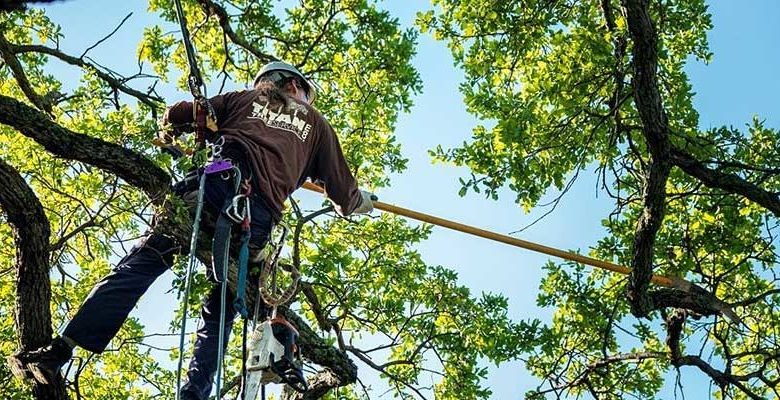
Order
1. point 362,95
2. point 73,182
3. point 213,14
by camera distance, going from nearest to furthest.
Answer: point 73,182 < point 213,14 < point 362,95

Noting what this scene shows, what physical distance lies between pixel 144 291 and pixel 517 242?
3235 mm

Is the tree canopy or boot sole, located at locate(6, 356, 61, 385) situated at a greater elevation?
the tree canopy

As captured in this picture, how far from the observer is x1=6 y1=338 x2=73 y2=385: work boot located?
4.67m

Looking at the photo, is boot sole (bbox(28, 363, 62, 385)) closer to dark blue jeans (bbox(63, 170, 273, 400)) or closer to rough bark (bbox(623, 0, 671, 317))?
dark blue jeans (bbox(63, 170, 273, 400))

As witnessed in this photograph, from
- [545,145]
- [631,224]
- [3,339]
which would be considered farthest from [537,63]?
[3,339]

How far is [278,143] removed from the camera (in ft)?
16.9

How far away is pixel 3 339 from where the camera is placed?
6398 mm

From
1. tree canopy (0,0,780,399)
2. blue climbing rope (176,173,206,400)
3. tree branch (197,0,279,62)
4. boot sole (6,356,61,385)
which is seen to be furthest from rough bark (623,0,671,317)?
boot sole (6,356,61,385)

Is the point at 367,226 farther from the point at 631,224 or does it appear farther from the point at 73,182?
the point at 73,182

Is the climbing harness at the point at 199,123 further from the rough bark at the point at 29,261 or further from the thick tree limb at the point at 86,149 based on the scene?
the rough bark at the point at 29,261

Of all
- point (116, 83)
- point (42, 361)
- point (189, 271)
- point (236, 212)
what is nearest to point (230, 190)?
point (236, 212)

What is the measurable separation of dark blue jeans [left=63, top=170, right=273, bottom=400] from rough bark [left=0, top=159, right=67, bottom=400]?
0.32 meters

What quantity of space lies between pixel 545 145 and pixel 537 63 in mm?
993

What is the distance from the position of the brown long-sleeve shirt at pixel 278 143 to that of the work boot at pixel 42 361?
1.28 meters
